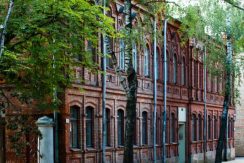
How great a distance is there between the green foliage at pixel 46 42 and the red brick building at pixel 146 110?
4978 millimetres

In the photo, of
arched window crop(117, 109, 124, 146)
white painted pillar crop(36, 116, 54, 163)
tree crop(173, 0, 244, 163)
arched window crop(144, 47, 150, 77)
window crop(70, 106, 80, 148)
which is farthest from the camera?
arched window crop(144, 47, 150, 77)

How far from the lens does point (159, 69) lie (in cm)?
3619

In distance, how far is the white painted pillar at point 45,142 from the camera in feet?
55.8

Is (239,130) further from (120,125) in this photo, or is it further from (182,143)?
(120,125)

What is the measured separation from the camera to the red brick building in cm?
2614

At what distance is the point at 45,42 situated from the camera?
18.1m

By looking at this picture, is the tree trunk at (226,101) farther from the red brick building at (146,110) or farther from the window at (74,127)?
the window at (74,127)

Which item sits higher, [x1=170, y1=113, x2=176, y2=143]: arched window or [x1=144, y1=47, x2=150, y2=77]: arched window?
[x1=144, y1=47, x2=150, y2=77]: arched window

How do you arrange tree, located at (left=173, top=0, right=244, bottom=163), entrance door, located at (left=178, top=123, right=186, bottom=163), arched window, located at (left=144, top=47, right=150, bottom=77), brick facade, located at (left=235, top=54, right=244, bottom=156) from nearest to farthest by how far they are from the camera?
tree, located at (left=173, top=0, right=244, bottom=163) < arched window, located at (left=144, top=47, right=150, bottom=77) < entrance door, located at (left=178, top=123, right=186, bottom=163) < brick facade, located at (left=235, top=54, right=244, bottom=156)

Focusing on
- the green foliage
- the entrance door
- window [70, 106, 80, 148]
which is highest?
the green foliage

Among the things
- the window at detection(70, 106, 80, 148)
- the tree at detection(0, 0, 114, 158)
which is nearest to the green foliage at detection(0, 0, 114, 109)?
the tree at detection(0, 0, 114, 158)

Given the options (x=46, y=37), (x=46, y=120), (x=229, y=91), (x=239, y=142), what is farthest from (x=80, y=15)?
(x=239, y=142)

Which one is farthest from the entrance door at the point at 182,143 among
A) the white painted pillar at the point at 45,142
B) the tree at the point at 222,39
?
the white painted pillar at the point at 45,142

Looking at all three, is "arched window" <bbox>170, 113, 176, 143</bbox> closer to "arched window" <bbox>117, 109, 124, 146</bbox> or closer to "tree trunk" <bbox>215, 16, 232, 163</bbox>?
"tree trunk" <bbox>215, 16, 232, 163</bbox>
